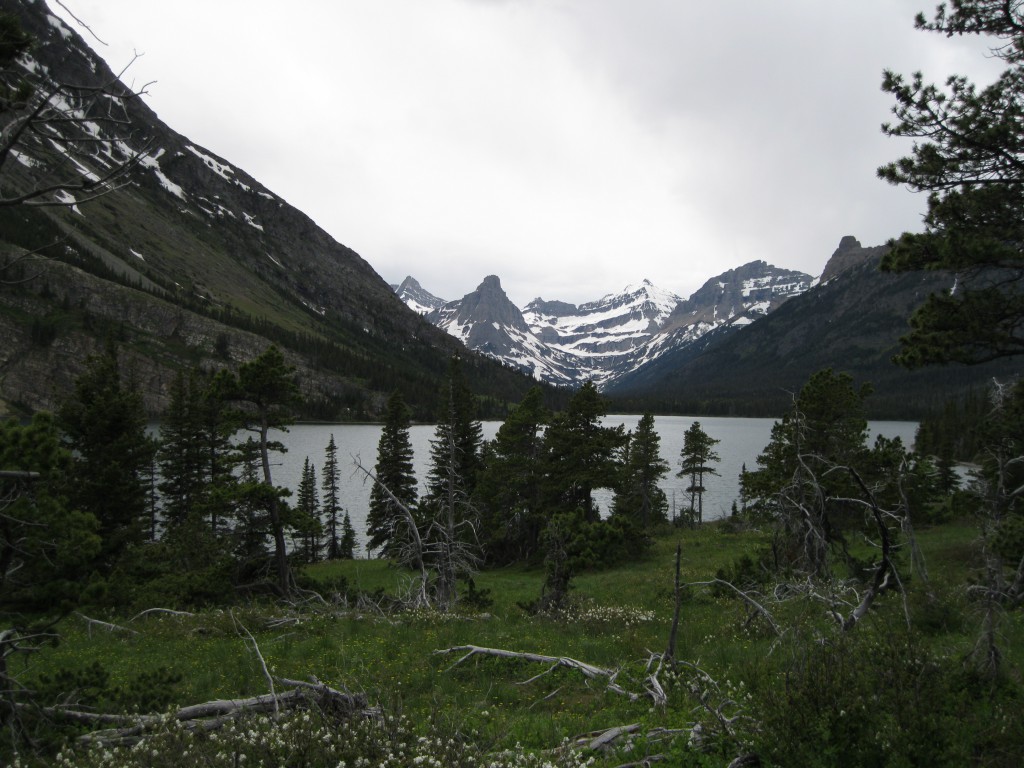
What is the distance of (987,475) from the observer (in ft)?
67.3

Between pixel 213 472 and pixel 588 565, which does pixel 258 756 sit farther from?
pixel 213 472

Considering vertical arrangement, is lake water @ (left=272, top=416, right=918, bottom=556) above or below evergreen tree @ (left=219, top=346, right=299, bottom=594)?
below

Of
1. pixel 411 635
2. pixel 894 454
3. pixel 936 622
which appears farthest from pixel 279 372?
pixel 894 454

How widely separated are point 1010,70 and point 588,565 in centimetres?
2499

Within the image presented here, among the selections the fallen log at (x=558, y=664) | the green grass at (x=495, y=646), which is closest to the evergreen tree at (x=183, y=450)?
the green grass at (x=495, y=646)

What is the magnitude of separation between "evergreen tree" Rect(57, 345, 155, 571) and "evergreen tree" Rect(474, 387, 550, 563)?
763 inches

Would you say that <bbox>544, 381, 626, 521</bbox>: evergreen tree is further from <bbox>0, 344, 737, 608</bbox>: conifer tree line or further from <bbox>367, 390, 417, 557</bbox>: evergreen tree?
<bbox>367, 390, 417, 557</bbox>: evergreen tree

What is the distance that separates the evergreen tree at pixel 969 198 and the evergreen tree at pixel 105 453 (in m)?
26.3

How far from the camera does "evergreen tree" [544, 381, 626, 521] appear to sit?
110ft

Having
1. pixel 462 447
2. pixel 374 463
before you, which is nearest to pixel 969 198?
pixel 462 447

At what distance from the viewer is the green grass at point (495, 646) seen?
7.30 metres

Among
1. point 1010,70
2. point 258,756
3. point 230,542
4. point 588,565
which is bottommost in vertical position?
point 588,565

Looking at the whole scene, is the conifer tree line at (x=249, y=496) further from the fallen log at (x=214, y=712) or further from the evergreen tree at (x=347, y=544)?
the fallen log at (x=214, y=712)

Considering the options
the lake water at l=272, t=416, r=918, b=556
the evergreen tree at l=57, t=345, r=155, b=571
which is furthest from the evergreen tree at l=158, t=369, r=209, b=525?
the evergreen tree at l=57, t=345, r=155, b=571
